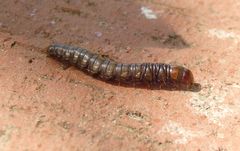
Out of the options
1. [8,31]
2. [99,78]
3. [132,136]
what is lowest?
[132,136]

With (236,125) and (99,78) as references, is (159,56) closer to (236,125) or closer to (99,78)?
(99,78)

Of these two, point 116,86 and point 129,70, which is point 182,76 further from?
point 116,86

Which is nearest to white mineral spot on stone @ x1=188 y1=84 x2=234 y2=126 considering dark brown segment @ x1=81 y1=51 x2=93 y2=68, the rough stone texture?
the rough stone texture

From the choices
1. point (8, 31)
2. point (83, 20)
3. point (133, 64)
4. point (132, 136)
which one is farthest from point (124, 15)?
point (132, 136)

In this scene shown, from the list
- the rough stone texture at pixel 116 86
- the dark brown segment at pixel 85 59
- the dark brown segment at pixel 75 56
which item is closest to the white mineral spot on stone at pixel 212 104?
the rough stone texture at pixel 116 86

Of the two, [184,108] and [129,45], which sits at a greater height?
[129,45]

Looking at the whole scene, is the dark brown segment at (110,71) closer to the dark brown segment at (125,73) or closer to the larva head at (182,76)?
the dark brown segment at (125,73)
